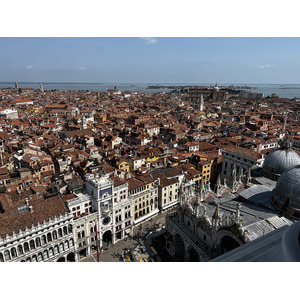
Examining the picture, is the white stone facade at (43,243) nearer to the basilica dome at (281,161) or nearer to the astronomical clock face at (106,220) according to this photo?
the astronomical clock face at (106,220)

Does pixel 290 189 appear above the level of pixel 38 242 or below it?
above

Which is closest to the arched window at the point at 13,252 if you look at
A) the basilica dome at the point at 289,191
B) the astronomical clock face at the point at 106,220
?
the astronomical clock face at the point at 106,220

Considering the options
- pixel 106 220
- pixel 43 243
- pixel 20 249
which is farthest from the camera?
pixel 106 220

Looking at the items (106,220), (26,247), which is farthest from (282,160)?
(26,247)

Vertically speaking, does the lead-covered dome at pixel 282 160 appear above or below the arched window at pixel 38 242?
above

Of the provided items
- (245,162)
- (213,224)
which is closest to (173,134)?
(245,162)

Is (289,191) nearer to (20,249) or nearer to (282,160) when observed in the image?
(282,160)

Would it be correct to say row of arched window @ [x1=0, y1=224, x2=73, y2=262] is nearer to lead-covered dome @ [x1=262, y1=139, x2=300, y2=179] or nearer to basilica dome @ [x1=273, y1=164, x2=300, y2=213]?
basilica dome @ [x1=273, y1=164, x2=300, y2=213]
